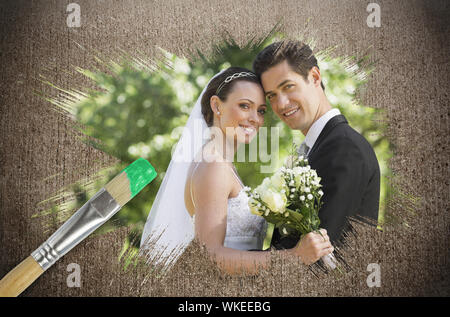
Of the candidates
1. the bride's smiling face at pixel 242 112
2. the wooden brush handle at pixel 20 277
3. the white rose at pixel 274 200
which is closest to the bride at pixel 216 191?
the bride's smiling face at pixel 242 112

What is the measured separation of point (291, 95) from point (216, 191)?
1.42 feet

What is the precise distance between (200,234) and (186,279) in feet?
0.59

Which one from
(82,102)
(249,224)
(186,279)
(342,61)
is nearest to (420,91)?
(342,61)

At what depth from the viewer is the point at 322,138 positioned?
1.32m

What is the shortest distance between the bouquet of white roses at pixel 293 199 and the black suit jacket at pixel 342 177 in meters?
0.04

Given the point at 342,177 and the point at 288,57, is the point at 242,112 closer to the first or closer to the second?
the point at 288,57

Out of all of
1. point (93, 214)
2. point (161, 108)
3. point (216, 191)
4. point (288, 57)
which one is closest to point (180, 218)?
point (216, 191)

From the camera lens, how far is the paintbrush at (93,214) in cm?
130

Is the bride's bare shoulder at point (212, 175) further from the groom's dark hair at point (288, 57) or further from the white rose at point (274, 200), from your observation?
the groom's dark hair at point (288, 57)

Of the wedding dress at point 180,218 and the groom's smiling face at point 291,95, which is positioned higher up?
the groom's smiling face at point 291,95

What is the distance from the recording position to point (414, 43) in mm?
1407

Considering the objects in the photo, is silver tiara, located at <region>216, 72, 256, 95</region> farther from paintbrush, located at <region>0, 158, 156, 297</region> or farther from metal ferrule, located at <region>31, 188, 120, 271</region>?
metal ferrule, located at <region>31, 188, 120, 271</region>

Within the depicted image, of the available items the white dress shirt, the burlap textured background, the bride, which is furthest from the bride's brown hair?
the white dress shirt

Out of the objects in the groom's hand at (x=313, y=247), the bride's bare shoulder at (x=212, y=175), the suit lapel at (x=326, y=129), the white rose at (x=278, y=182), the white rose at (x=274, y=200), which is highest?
the suit lapel at (x=326, y=129)
